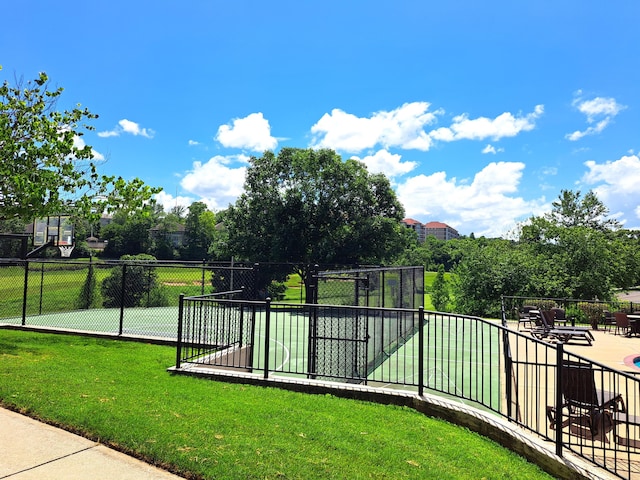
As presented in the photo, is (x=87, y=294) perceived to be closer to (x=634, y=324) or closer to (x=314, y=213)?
(x=314, y=213)

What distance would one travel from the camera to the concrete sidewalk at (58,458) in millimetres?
3674

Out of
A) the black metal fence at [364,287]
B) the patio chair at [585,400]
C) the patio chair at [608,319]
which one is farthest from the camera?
the patio chair at [608,319]

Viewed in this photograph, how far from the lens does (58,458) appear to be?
3.95 metres

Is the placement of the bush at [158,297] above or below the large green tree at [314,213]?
below

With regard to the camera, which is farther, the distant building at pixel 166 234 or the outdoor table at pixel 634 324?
the distant building at pixel 166 234

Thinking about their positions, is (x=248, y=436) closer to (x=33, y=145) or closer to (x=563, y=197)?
(x=33, y=145)

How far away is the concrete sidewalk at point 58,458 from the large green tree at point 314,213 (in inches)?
734

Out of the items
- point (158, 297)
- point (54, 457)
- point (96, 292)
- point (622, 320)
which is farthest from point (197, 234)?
point (54, 457)

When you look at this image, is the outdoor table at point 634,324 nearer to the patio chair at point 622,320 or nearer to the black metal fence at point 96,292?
the patio chair at point 622,320

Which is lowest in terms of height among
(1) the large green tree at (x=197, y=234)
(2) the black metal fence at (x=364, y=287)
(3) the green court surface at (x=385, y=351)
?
(3) the green court surface at (x=385, y=351)

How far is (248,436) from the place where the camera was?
14.6 feet

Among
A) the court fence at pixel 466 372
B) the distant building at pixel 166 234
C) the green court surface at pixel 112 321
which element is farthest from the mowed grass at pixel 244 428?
the distant building at pixel 166 234

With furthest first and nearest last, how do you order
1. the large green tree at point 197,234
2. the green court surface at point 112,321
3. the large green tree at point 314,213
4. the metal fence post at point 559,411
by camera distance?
the large green tree at point 197,234, the large green tree at point 314,213, the green court surface at point 112,321, the metal fence post at point 559,411

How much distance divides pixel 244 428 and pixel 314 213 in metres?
19.5
